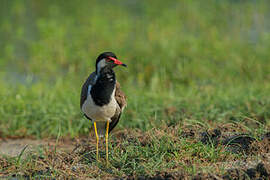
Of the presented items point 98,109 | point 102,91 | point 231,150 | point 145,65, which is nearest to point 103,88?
point 102,91

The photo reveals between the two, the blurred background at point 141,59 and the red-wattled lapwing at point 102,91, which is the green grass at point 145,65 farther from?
the red-wattled lapwing at point 102,91

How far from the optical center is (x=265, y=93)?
6.61m

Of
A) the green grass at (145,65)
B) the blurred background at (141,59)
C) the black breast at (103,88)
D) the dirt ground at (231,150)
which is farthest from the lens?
the blurred background at (141,59)

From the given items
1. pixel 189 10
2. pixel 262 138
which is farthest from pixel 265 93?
pixel 189 10

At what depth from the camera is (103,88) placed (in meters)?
4.23

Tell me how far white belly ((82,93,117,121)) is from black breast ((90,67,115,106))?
0.04 m

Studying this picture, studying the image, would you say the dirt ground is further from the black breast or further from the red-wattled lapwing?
the black breast

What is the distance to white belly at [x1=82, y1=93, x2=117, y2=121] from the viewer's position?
4.29m

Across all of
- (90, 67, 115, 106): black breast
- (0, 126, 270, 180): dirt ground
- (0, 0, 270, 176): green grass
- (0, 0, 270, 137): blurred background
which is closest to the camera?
(0, 126, 270, 180): dirt ground

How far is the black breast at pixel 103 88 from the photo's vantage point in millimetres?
4230

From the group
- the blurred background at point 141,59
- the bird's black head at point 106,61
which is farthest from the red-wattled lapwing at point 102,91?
the blurred background at point 141,59

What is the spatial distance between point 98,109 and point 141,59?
4.32 m

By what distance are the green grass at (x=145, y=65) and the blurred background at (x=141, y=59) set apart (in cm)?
2

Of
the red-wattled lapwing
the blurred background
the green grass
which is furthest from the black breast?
the blurred background
